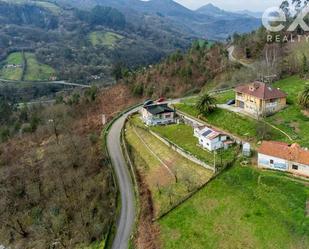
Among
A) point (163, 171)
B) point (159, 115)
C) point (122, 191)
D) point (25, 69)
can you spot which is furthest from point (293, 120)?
point (25, 69)

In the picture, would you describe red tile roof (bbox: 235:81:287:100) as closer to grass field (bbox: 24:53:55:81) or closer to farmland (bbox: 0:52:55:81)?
farmland (bbox: 0:52:55:81)

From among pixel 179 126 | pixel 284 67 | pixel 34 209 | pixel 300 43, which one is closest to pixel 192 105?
pixel 179 126

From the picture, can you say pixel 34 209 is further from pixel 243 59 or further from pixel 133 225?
pixel 243 59

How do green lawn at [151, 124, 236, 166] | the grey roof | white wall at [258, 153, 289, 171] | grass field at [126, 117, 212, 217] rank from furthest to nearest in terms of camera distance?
the grey roof
green lawn at [151, 124, 236, 166]
grass field at [126, 117, 212, 217]
white wall at [258, 153, 289, 171]

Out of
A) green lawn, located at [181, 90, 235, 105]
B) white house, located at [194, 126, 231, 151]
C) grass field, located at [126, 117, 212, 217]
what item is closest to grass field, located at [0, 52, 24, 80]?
green lawn, located at [181, 90, 235, 105]

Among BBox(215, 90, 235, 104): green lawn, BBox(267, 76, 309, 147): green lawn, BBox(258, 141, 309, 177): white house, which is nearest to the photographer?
BBox(258, 141, 309, 177): white house

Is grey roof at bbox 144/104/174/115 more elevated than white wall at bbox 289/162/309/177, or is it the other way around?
white wall at bbox 289/162/309/177

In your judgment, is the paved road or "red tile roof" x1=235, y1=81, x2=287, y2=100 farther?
"red tile roof" x1=235, y1=81, x2=287, y2=100

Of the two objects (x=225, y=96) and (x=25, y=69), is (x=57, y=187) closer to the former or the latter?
(x=225, y=96)
